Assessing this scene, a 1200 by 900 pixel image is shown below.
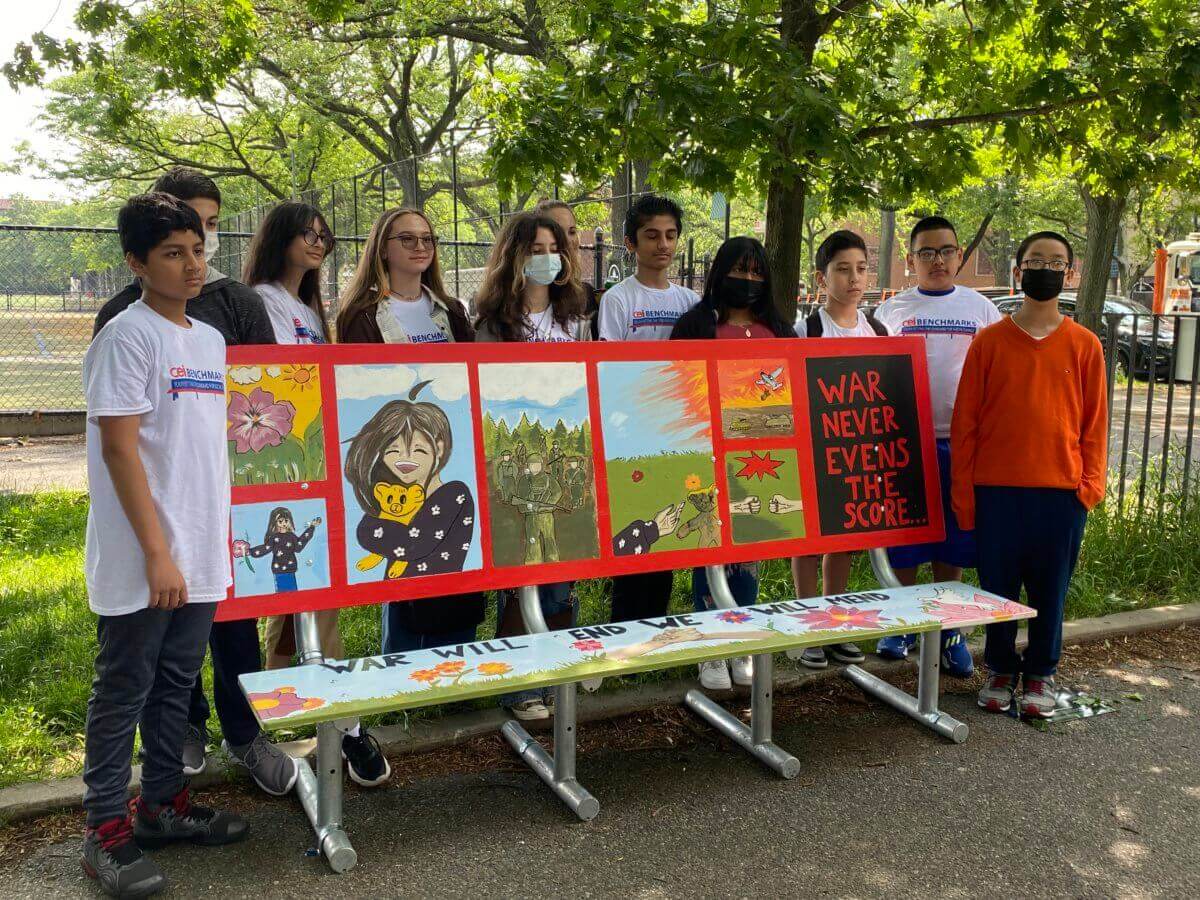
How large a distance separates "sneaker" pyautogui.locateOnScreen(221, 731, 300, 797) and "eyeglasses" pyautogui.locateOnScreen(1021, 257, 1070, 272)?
11.1 ft

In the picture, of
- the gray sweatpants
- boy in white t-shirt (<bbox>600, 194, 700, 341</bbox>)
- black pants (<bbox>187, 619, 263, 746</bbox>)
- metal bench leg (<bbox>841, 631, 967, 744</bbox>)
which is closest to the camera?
the gray sweatpants

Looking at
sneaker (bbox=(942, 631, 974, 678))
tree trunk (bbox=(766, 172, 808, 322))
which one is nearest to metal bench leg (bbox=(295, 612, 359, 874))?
sneaker (bbox=(942, 631, 974, 678))

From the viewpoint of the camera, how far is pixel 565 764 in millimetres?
3600

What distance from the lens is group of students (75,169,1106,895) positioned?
2.82 metres

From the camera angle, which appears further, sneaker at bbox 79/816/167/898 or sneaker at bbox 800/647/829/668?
sneaker at bbox 800/647/829/668

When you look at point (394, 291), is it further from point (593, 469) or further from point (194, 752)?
point (194, 752)

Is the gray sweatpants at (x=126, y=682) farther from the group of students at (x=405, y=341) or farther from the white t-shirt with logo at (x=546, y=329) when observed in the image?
the white t-shirt with logo at (x=546, y=329)

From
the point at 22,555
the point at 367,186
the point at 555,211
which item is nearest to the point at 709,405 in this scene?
the point at 555,211

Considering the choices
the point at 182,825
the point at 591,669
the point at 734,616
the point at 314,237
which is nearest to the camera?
the point at 182,825

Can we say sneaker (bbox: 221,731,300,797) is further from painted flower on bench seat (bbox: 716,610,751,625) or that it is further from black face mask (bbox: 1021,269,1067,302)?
black face mask (bbox: 1021,269,1067,302)

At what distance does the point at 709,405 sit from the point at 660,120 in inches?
55.9

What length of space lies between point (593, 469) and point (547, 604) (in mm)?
601

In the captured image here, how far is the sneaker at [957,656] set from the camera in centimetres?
481

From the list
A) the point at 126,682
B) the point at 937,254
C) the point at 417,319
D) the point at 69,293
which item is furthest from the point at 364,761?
the point at 69,293
